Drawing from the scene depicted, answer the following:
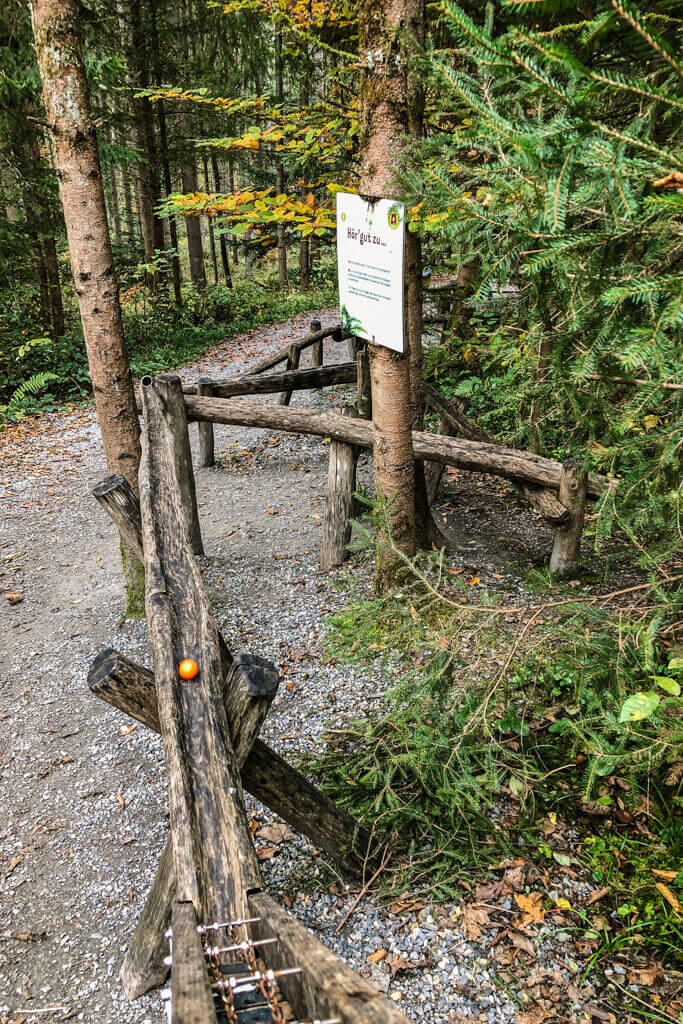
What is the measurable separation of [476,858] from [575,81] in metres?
2.93

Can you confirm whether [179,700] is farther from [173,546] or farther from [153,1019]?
[153,1019]

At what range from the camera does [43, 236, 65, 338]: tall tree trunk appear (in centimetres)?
1183

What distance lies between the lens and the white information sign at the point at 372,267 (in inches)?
136

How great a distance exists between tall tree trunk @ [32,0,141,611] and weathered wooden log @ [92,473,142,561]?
90 centimetres

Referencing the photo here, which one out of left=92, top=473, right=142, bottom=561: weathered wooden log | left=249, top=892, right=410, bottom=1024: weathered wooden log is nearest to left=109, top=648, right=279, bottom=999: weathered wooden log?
left=249, top=892, right=410, bottom=1024: weathered wooden log

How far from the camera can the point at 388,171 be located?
347cm

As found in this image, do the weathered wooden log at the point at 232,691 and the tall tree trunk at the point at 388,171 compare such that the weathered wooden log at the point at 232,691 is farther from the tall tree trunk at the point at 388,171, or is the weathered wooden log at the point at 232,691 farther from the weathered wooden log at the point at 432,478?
the weathered wooden log at the point at 432,478

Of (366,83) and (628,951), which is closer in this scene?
(628,951)

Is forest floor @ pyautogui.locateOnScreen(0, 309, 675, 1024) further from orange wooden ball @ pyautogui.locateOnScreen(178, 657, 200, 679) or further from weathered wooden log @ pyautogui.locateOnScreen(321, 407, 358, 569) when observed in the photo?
orange wooden ball @ pyautogui.locateOnScreen(178, 657, 200, 679)

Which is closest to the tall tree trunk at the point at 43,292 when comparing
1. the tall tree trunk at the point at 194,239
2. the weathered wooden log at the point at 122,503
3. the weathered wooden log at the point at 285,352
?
the tall tree trunk at the point at 194,239

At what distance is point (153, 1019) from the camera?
2.50 m

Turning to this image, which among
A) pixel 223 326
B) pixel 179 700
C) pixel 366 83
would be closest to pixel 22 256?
pixel 223 326

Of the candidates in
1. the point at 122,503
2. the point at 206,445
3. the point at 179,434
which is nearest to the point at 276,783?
the point at 122,503

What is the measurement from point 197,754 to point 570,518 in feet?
11.3
